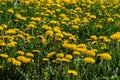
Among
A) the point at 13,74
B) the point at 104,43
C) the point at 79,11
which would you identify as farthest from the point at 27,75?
the point at 79,11

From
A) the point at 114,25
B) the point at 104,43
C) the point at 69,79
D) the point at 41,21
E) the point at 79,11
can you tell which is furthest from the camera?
the point at 79,11

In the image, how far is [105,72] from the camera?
15.6 ft

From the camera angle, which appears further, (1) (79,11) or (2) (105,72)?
(1) (79,11)

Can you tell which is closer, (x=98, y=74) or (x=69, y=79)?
(x=69, y=79)

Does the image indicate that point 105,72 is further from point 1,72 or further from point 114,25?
point 114,25

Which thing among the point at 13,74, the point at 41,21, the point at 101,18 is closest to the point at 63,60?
the point at 13,74

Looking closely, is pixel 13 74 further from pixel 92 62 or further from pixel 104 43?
pixel 104 43

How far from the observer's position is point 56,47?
557cm

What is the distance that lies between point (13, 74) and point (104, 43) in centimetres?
167

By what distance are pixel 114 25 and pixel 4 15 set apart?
6.73ft

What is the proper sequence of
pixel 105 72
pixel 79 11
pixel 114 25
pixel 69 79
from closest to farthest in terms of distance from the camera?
1. pixel 69 79
2. pixel 105 72
3. pixel 114 25
4. pixel 79 11

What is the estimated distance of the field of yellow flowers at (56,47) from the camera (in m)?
4.66

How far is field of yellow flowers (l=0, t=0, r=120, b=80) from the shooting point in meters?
4.66

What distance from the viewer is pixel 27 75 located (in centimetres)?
458
